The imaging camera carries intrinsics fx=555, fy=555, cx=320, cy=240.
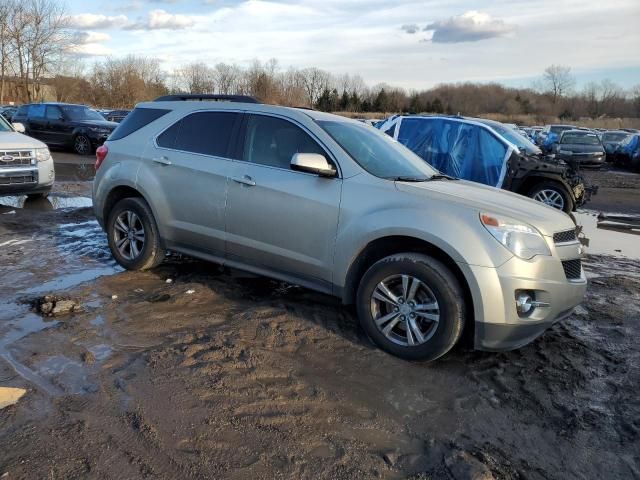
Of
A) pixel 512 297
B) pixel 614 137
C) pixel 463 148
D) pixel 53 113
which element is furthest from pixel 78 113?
pixel 614 137

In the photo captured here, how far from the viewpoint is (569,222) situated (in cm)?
441

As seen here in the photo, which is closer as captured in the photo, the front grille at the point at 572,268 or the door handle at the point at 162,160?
the front grille at the point at 572,268

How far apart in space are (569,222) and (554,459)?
6.70 ft

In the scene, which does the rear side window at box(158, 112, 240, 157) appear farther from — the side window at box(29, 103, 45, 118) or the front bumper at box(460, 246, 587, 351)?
the side window at box(29, 103, 45, 118)

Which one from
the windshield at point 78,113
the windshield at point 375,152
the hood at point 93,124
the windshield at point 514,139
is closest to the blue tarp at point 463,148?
the windshield at point 514,139

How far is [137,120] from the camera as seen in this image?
238 inches

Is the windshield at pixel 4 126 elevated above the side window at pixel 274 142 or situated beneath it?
situated beneath

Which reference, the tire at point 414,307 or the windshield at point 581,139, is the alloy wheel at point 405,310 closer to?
the tire at point 414,307

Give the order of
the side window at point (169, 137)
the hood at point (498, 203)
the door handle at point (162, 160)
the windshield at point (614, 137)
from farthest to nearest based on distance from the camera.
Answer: the windshield at point (614, 137)
the side window at point (169, 137)
the door handle at point (162, 160)
the hood at point (498, 203)

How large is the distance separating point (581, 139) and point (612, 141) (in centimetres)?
673

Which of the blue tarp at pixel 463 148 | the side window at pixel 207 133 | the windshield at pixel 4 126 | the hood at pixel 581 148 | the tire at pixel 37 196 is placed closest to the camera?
the side window at pixel 207 133

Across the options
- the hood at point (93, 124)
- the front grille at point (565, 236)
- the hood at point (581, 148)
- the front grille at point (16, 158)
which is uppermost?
the hood at point (93, 124)

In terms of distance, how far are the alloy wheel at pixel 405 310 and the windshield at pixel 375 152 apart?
0.96 metres

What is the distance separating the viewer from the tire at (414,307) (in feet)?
12.8
